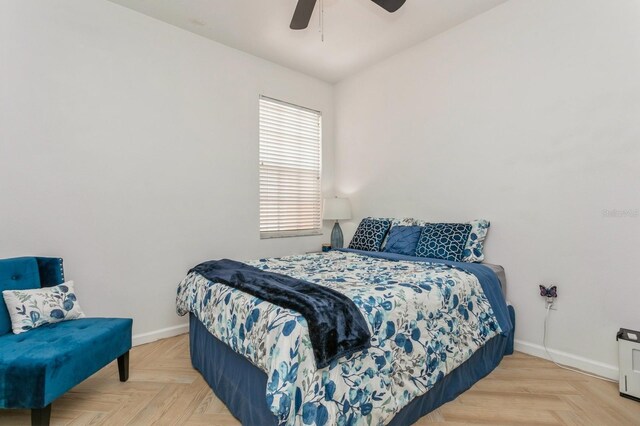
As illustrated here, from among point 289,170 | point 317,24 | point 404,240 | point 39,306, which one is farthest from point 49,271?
point 317,24

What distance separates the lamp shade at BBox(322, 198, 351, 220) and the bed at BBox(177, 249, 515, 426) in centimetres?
147

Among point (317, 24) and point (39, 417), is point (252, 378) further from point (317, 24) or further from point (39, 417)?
point (317, 24)

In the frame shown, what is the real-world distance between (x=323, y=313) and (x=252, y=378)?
0.59 meters

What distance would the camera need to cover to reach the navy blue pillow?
3.06 m

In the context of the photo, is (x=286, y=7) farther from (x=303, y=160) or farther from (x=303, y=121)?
(x=303, y=160)

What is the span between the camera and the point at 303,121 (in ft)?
13.8

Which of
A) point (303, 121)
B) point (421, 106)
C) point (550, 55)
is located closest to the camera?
point (550, 55)

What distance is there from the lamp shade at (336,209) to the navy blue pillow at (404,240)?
865mm

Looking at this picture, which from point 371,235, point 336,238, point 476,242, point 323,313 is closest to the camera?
→ point 323,313

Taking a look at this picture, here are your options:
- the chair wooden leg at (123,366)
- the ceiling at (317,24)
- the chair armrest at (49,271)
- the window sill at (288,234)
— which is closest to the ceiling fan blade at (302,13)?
the ceiling at (317,24)

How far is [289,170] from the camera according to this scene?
4062mm

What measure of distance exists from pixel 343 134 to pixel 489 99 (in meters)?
1.93

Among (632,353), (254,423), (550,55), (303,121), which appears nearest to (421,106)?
(550,55)

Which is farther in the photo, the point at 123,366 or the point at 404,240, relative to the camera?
the point at 404,240
